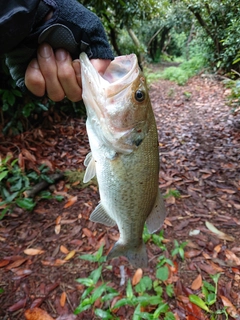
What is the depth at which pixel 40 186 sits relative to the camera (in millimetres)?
3549

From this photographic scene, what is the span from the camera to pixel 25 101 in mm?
4367

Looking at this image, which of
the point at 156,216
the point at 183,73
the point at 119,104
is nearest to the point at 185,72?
the point at 183,73

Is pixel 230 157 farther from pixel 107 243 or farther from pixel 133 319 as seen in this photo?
pixel 133 319

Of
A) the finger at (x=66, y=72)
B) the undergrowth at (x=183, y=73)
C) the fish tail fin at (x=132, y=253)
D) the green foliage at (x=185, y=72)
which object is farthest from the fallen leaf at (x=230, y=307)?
the undergrowth at (x=183, y=73)

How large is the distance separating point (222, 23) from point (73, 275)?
1132cm

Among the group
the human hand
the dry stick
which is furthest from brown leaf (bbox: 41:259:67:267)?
the human hand

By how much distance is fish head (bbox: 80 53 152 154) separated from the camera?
4.24 ft

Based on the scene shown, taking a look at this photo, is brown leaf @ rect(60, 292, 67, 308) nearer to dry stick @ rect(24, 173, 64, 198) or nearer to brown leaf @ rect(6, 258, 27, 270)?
brown leaf @ rect(6, 258, 27, 270)

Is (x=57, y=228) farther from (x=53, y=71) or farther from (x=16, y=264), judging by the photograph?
(x=53, y=71)

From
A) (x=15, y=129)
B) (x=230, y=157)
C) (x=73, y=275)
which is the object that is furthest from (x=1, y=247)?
(x=230, y=157)

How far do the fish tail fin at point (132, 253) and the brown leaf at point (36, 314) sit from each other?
1.07 metres

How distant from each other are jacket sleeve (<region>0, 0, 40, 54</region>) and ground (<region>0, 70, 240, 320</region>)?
2.25 metres

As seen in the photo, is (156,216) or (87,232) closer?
(156,216)

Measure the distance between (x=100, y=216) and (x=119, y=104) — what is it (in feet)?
2.46
